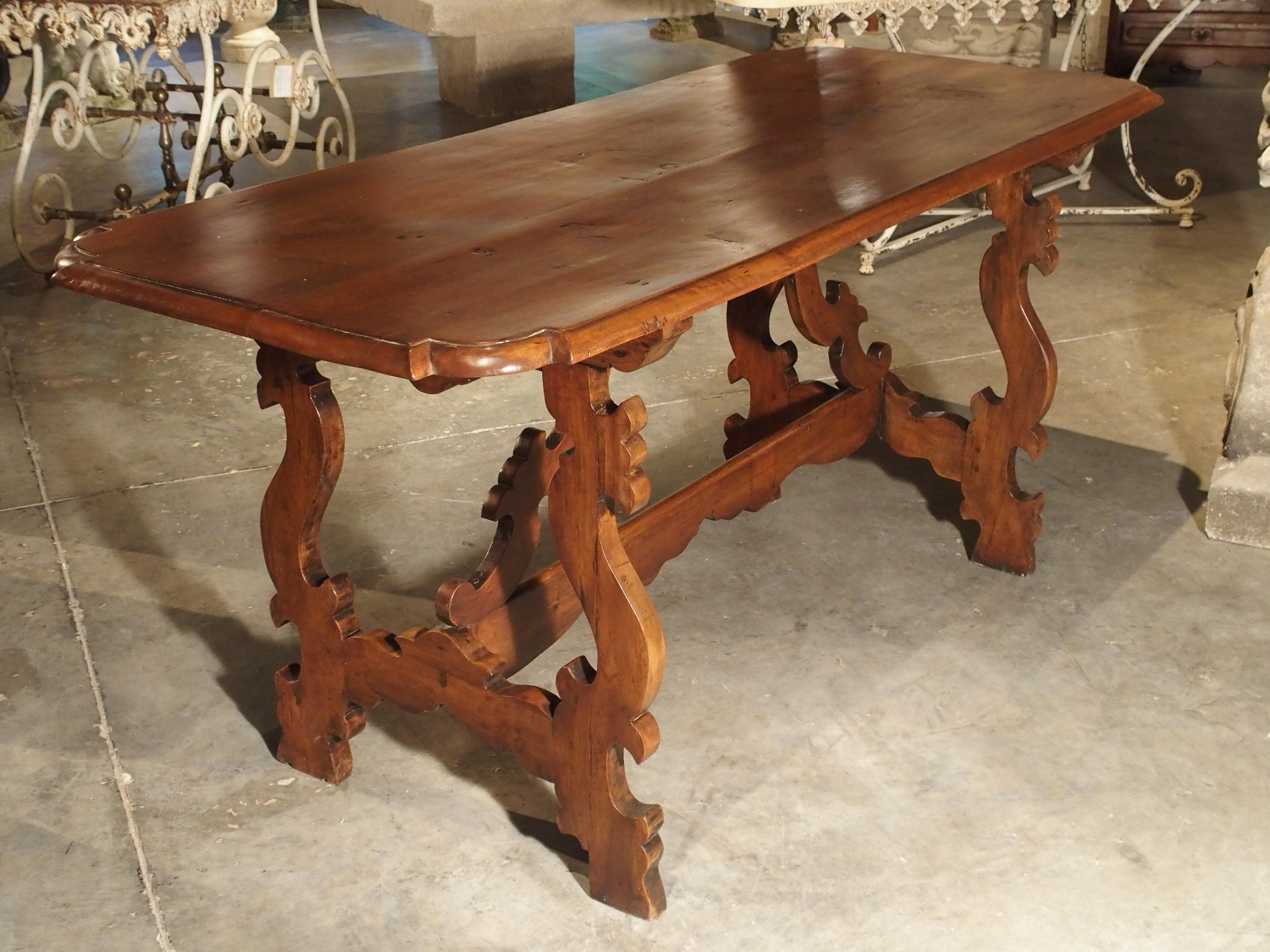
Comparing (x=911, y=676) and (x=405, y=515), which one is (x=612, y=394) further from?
(x=911, y=676)

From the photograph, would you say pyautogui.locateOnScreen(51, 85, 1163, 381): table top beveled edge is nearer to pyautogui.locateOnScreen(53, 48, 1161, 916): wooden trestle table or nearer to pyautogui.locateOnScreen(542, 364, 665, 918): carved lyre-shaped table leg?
pyautogui.locateOnScreen(53, 48, 1161, 916): wooden trestle table

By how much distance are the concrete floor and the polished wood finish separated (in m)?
0.82

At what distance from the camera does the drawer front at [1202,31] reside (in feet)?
20.3

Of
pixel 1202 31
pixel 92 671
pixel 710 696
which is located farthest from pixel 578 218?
pixel 1202 31

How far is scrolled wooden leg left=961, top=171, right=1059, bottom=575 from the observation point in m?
2.43

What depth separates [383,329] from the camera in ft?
4.80

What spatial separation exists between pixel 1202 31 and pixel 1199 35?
0.02 metres

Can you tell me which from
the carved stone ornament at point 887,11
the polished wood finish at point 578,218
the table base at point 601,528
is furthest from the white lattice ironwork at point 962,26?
the polished wood finish at point 578,218

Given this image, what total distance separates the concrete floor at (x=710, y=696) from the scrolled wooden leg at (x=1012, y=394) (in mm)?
102

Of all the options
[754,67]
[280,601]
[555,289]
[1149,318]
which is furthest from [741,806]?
[1149,318]

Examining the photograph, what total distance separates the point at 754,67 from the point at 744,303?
477 mm

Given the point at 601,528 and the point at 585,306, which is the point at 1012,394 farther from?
the point at 585,306

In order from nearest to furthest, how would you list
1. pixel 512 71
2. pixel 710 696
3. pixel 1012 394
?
pixel 710 696
pixel 1012 394
pixel 512 71

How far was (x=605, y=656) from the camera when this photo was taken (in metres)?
1.75
